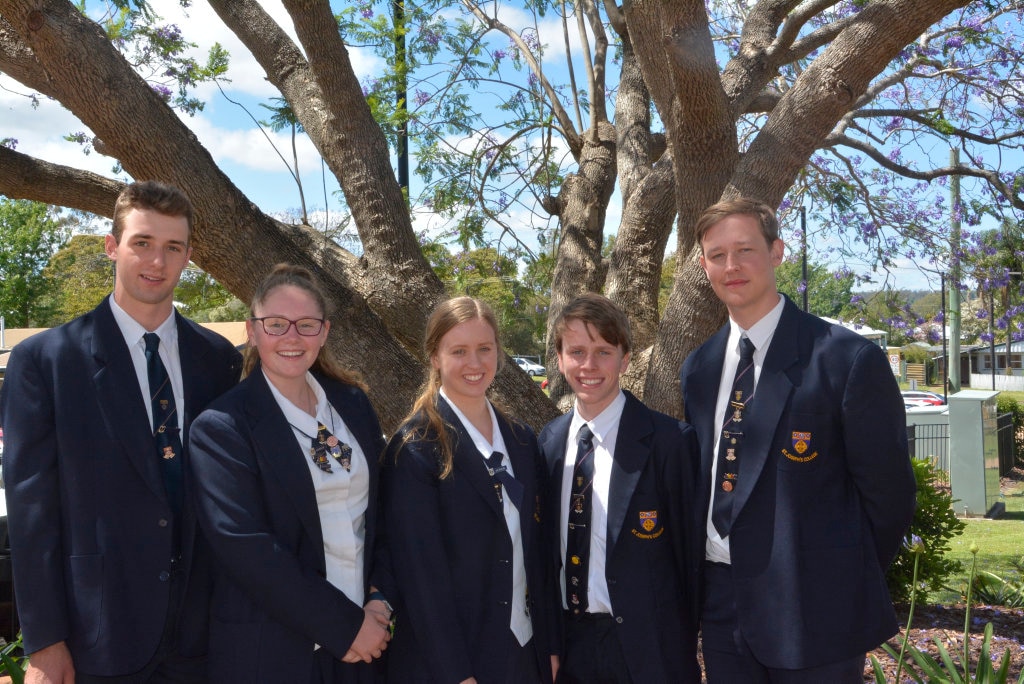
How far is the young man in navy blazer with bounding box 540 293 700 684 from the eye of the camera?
2916 millimetres

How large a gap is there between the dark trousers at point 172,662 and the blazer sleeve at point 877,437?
2.08 metres

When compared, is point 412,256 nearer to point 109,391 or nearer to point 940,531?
point 109,391

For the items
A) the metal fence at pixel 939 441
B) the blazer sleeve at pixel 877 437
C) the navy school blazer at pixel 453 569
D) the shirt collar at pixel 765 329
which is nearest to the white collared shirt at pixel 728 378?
the shirt collar at pixel 765 329

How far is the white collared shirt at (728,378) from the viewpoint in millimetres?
2900

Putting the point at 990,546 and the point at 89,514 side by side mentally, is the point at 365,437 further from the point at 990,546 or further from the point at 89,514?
the point at 990,546

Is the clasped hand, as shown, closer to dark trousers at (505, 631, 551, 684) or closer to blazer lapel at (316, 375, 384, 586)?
blazer lapel at (316, 375, 384, 586)

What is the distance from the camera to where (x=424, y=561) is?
2.79m

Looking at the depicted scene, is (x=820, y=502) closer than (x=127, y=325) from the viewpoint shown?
Yes

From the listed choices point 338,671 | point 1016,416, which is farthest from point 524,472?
point 1016,416

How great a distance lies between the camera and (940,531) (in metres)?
6.38

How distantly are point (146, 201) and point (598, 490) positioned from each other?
5.73ft

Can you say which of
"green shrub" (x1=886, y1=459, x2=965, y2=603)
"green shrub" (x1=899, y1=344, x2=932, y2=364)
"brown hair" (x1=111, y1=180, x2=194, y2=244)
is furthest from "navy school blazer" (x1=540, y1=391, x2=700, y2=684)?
"green shrub" (x1=899, y1=344, x2=932, y2=364)

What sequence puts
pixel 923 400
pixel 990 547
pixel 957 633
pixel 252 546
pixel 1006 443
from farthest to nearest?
pixel 923 400 < pixel 1006 443 < pixel 990 547 < pixel 957 633 < pixel 252 546

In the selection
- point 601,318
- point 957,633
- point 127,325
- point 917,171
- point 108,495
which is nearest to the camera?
point 108,495
